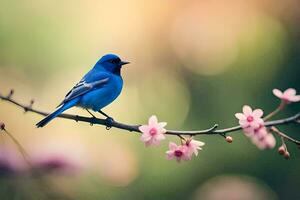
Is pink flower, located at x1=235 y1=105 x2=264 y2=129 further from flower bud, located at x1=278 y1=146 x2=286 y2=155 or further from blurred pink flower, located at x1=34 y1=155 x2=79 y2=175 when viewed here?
blurred pink flower, located at x1=34 y1=155 x2=79 y2=175

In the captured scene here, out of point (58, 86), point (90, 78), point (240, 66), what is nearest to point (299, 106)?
point (240, 66)

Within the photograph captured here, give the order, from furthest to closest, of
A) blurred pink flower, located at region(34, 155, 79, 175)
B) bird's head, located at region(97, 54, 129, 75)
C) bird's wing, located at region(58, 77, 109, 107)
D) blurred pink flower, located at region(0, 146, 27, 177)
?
blurred pink flower, located at region(34, 155, 79, 175), bird's head, located at region(97, 54, 129, 75), bird's wing, located at region(58, 77, 109, 107), blurred pink flower, located at region(0, 146, 27, 177)

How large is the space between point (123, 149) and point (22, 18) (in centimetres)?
109

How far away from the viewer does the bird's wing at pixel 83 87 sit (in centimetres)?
220

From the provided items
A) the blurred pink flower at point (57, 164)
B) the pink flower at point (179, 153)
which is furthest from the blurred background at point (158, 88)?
the pink flower at point (179, 153)

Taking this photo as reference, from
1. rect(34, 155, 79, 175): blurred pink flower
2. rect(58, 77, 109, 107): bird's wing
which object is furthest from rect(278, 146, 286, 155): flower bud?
rect(34, 155, 79, 175): blurred pink flower

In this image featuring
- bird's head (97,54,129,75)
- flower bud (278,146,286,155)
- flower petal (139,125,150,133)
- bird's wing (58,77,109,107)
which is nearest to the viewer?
flower bud (278,146,286,155)

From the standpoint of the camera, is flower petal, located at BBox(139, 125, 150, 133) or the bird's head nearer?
flower petal, located at BBox(139, 125, 150, 133)

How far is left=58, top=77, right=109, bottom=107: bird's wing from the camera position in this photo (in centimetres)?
220

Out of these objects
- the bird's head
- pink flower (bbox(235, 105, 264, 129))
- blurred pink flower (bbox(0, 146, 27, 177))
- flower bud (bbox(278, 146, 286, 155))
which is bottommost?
blurred pink flower (bbox(0, 146, 27, 177))

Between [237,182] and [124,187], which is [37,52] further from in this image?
[237,182]

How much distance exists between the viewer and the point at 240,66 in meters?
3.99

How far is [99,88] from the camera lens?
238cm

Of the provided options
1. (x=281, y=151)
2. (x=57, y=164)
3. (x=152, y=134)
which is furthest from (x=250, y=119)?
(x=57, y=164)
